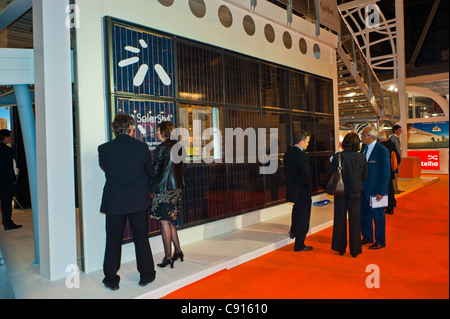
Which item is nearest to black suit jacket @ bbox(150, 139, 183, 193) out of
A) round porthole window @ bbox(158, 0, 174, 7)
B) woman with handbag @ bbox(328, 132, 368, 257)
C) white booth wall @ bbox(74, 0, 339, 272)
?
white booth wall @ bbox(74, 0, 339, 272)

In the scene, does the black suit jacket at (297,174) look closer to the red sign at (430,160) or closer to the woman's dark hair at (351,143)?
the woman's dark hair at (351,143)

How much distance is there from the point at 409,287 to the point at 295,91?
4.48 metres

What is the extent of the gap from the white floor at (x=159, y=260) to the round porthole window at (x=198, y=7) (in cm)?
330

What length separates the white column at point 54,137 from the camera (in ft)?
11.0

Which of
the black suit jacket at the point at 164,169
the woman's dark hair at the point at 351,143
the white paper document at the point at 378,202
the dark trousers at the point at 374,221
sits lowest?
the dark trousers at the point at 374,221

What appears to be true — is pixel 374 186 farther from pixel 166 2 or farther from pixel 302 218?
pixel 166 2

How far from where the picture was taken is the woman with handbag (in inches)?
159

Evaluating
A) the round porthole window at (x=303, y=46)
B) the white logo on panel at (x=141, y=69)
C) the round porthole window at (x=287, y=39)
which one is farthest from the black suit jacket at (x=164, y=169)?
the round porthole window at (x=303, y=46)

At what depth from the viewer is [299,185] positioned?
434 centimetres

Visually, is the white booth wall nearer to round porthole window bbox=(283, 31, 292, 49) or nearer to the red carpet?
the red carpet

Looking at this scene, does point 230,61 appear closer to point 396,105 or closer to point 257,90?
point 257,90
